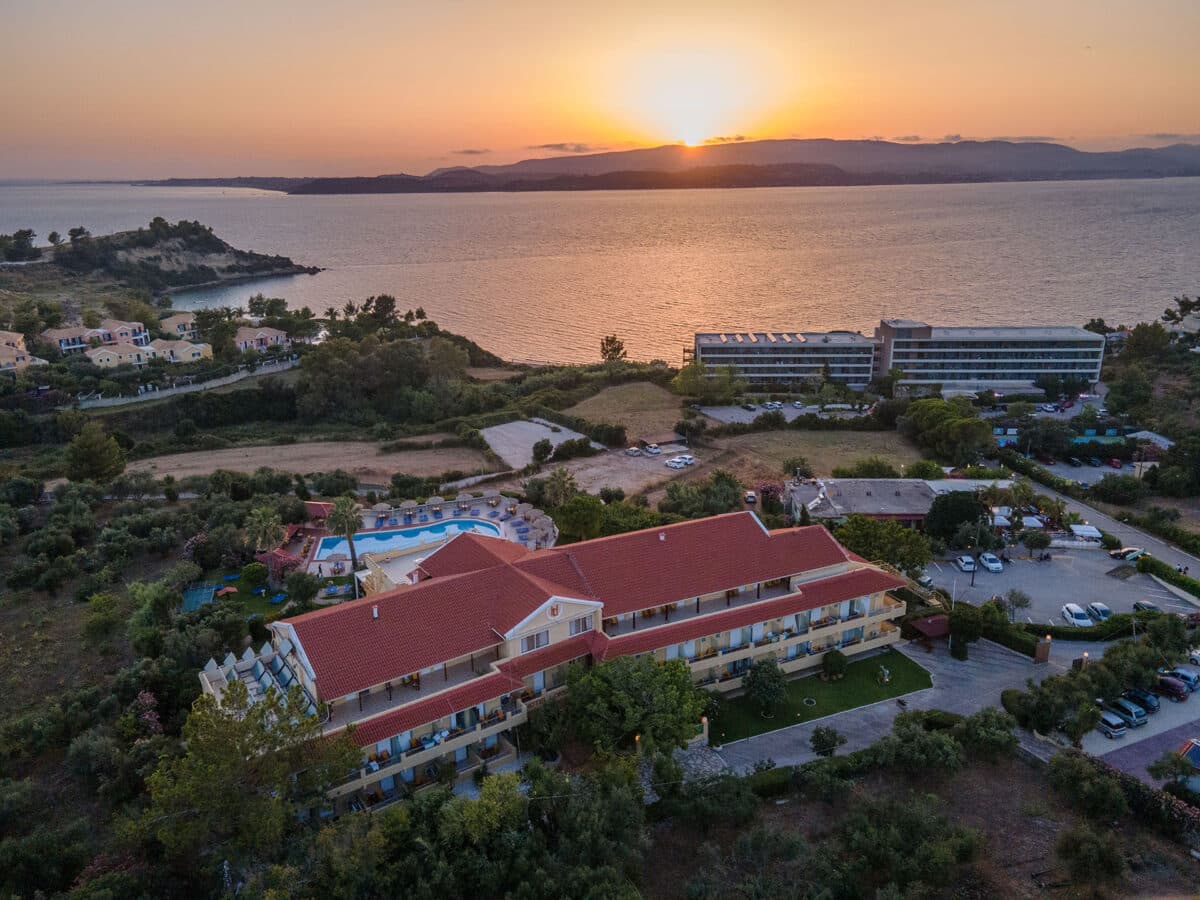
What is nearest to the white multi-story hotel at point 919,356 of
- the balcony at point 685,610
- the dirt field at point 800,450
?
the dirt field at point 800,450

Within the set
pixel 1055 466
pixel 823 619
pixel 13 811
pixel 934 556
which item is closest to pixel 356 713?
pixel 13 811

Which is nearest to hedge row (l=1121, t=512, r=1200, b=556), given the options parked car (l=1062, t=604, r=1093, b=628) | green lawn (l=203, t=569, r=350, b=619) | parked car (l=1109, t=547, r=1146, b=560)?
parked car (l=1109, t=547, r=1146, b=560)

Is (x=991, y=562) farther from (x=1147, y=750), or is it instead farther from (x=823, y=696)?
(x=823, y=696)

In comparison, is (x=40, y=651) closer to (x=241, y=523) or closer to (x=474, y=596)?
(x=241, y=523)

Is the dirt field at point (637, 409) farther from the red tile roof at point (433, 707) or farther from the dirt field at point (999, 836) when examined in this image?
the dirt field at point (999, 836)

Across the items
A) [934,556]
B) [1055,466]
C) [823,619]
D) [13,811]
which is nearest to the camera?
[13,811]

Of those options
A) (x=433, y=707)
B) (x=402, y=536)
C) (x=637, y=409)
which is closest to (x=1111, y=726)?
(x=433, y=707)
